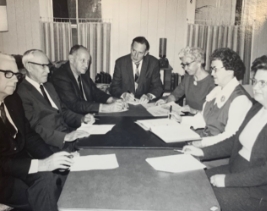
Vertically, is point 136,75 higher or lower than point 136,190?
higher

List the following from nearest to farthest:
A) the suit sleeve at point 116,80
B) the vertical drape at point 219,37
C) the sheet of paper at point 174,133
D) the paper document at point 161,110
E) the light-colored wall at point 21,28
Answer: the sheet of paper at point 174,133 < the paper document at point 161,110 < the suit sleeve at point 116,80 < the light-colored wall at point 21,28 < the vertical drape at point 219,37

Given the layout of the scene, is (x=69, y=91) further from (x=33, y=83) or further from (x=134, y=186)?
(x=134, y=186)

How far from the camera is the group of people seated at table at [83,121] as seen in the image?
67.5 inches

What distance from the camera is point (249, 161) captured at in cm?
176

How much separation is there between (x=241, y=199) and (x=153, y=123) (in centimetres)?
86

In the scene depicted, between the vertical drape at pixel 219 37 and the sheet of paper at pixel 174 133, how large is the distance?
303 centimetres

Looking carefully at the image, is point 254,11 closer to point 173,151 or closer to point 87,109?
point 87,109

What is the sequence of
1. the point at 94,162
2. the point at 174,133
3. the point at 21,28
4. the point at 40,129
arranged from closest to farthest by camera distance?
the point at 94,162
the point at 174,133
the point at 40,129
the point at 21,28

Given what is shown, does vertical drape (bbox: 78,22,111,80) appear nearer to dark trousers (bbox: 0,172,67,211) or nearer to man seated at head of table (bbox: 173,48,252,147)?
man seated at head of table (bbox: 173,48,252,147)

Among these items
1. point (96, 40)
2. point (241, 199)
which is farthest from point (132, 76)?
point (241, 199)

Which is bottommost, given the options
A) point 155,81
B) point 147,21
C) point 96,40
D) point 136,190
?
point 136,190

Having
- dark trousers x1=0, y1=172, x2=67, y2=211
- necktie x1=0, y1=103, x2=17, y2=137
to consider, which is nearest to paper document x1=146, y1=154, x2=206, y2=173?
dark trousers x1=0, y1=172, x2=67, y2=211

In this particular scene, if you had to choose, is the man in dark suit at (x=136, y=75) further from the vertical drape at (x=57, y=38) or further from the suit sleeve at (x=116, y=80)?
the vertical drape at (x=57, y=38)

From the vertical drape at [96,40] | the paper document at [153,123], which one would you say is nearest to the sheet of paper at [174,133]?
the paper document at [153,123]
